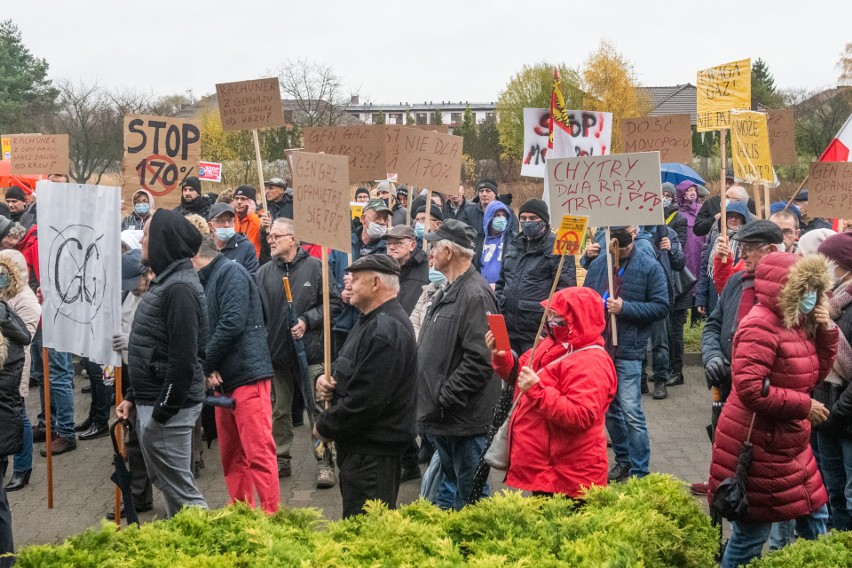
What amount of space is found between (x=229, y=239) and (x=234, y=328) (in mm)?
2287

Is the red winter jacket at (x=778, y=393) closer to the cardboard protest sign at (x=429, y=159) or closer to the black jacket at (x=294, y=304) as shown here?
the black jacket at (x=294, y=304)

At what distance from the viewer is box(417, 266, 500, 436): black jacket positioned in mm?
5938

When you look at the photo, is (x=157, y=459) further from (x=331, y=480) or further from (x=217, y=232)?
(x=217, y=232)

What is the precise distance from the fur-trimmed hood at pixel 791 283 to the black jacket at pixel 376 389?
6.34 ft

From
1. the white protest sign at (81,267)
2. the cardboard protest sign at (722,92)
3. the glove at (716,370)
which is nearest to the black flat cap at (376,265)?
the white protest sign at (81,267)

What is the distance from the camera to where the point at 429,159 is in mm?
9062

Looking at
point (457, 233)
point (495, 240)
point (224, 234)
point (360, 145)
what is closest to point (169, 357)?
point (457, 233)

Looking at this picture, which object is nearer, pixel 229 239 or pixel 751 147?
pixel 229 239

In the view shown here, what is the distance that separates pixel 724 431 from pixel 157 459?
3.31 meters

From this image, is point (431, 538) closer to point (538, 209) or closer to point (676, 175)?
point (538, 209)

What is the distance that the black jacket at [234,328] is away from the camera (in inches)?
254

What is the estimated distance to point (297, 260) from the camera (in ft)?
26.6

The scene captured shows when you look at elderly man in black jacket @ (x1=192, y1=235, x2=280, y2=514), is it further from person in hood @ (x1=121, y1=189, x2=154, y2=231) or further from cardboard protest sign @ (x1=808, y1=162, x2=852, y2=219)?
person in hood @ (x1=121, y1=189, x2=154, y2=231)

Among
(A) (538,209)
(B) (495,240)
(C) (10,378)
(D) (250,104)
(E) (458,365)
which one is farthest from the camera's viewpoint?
(B) (495,240)
